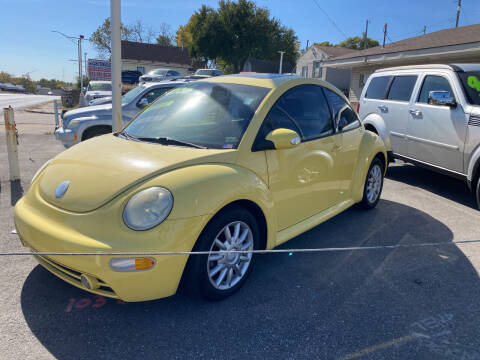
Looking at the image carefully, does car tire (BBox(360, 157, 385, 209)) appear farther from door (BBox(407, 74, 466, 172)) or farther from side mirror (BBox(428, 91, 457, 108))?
side mirror (BBox(428, 91, 457, 108))

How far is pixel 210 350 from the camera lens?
2.39m

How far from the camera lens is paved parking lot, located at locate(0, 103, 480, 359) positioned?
2404mm

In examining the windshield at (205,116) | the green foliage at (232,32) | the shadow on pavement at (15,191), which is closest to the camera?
the windshield at (205,116)

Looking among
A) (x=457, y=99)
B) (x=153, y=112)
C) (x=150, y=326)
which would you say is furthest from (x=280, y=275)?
(x=457, y=99)

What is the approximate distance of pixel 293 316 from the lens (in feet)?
9.07

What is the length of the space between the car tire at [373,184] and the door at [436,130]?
4.32ft

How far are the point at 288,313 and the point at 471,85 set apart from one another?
495 centimetres

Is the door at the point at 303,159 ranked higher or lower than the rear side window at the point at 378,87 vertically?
lower

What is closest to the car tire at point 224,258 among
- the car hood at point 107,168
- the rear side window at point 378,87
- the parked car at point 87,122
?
the car hood at point 107,168

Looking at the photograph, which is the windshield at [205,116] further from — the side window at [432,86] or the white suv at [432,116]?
the side window at [432,86]

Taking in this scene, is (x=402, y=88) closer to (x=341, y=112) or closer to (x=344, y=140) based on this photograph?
(x=341, y=112)

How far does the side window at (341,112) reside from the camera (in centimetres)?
411

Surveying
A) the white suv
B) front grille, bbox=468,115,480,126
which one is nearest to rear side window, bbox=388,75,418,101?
the white suv

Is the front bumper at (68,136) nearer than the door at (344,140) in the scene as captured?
No
